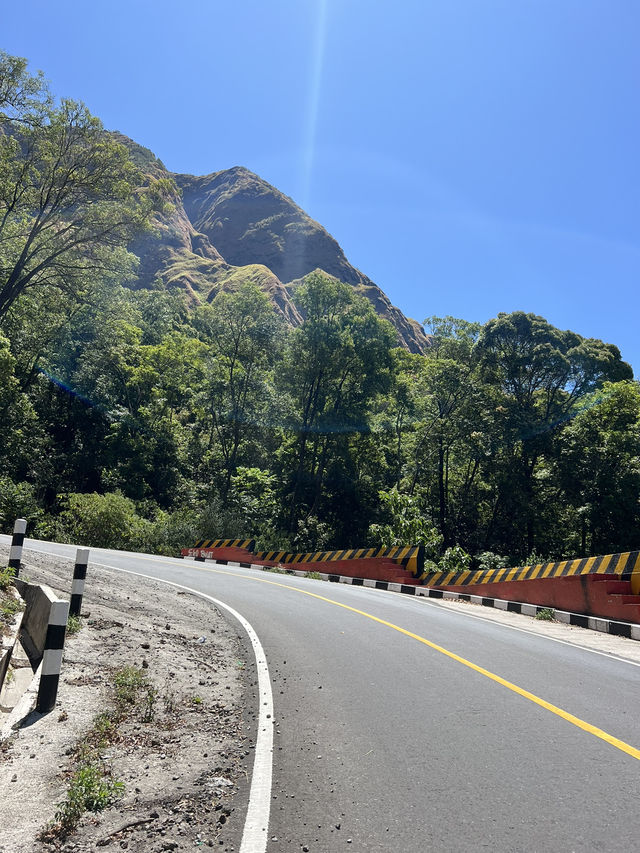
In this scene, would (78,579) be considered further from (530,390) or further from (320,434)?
(320,434)

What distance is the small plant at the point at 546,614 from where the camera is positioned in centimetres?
1416

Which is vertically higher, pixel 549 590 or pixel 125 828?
pixel 549 590

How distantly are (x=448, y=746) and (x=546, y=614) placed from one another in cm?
1104

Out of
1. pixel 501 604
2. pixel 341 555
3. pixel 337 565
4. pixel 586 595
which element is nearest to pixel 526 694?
pixel 586 595

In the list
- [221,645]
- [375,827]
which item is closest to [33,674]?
[221,645]

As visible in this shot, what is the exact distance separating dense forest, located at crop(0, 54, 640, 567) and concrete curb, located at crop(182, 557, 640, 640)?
17.4 feet

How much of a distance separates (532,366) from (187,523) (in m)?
22.7

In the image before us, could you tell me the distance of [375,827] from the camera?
3.27m

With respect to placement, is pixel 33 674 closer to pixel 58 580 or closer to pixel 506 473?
pixel 58 580

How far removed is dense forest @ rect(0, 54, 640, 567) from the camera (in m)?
30.8

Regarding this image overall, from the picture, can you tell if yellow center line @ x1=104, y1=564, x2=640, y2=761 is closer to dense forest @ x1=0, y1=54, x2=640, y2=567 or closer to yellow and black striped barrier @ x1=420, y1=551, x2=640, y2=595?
yellow and black striped barrier @ x1=420, y1=551, x2=640, y2=595

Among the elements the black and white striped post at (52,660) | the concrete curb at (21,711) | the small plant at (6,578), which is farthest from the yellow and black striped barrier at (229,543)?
the black and white striped post at (52,660)

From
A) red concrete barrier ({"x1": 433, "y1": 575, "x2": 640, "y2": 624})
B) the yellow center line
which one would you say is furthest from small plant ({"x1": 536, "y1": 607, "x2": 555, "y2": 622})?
the yellow center line

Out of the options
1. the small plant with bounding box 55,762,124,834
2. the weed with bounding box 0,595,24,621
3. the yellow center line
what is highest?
the yellow center line
